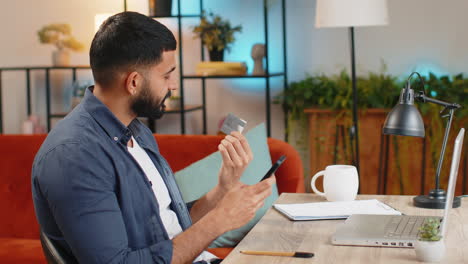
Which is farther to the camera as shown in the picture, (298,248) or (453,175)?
(298,248)

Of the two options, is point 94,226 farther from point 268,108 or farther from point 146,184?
point 268,108

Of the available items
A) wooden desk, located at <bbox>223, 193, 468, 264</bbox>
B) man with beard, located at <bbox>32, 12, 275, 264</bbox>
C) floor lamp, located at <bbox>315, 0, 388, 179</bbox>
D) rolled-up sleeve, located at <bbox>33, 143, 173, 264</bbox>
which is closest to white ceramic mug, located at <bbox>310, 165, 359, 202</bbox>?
wooden desk, located at <bbox>223, 193, 468, 264</bbox>

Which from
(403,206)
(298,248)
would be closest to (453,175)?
(298,248)

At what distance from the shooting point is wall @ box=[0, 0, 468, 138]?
4.01 meters

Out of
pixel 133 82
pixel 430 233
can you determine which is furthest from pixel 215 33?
pixel 430 233

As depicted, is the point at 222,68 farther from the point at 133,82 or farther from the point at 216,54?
the point at 133,82

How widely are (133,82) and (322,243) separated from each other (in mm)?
587

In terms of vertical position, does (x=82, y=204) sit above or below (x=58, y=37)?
below

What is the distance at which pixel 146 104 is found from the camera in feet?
5.48

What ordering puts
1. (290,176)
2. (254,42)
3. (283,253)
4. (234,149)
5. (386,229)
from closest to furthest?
(283,253), (386,229), (234,149), (290,176), (254,42)

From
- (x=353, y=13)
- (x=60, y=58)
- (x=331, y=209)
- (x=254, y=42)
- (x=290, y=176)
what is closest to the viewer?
(x=331, y=209)

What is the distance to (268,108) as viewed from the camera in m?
4.13

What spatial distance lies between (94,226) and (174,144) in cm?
144

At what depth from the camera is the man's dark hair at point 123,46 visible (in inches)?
63.2
